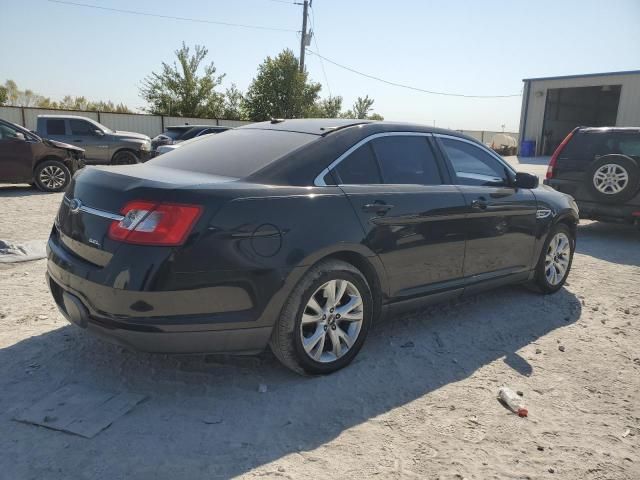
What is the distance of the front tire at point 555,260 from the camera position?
5066mm

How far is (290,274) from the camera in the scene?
296 centimetres

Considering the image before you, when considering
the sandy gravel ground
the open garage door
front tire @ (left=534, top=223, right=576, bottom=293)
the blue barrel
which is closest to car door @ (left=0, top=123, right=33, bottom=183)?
the sandy gravel ground

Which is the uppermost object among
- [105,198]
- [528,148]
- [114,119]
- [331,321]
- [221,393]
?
[114,119]

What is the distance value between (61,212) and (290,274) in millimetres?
1543

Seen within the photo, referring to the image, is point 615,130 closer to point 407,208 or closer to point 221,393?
point 407,208

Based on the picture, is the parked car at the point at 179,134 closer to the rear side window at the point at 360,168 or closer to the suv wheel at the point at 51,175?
the suv wheel at the point at 51,175

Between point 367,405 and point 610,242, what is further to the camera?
point 610,242

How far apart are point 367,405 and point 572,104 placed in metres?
36.7

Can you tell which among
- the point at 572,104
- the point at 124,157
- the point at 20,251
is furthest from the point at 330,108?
the point at 20,251

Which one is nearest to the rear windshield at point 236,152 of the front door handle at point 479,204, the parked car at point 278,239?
the parked car at point 278,239

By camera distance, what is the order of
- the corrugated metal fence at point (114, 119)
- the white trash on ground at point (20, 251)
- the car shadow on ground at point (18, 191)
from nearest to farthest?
the white trash on ground at point (20, 251)
the car shadow on ground at point (18, 191)
the corrugated metal fence at point (114, 119)

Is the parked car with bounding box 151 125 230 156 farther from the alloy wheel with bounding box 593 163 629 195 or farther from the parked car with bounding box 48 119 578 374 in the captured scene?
the parked car with bounding box 48 119 578 374

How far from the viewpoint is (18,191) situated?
1143 cm

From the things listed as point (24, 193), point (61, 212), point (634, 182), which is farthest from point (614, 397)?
point (24, 193)
